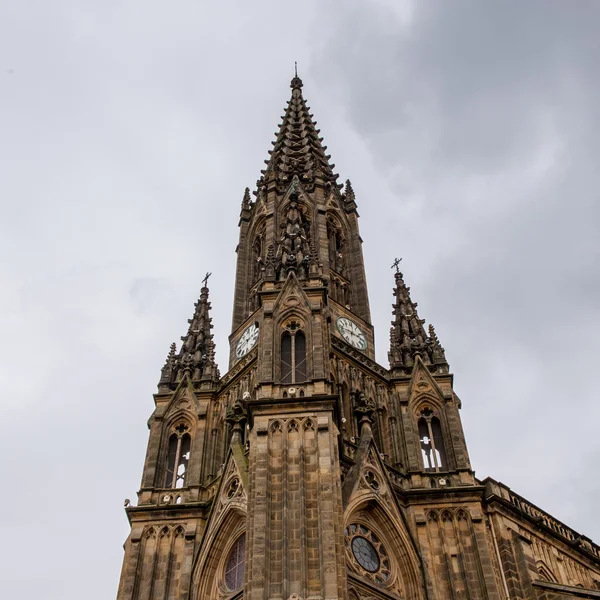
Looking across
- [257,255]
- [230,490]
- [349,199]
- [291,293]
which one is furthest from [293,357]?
[349,199]

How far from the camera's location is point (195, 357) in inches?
1582

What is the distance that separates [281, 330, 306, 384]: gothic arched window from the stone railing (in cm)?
848

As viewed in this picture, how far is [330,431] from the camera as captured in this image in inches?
1123

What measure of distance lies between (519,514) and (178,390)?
14400 mm

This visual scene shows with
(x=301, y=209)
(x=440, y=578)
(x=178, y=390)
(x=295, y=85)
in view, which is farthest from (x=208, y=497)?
(x=295, y=85)

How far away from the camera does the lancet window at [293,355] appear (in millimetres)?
31625

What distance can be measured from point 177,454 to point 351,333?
32.7ft

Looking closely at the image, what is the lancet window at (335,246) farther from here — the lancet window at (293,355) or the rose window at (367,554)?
the rose window at (367,554)

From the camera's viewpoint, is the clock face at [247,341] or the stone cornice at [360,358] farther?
the clock face at [247,341]

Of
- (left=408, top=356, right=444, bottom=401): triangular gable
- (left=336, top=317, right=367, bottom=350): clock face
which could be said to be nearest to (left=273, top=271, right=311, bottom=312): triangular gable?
(left=336, top=317, right=367, bottom=350): clock face

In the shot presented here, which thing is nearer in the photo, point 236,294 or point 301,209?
point 236,294

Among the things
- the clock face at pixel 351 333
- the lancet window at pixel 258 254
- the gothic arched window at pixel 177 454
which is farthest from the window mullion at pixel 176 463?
the lancet window at pixel 258 254

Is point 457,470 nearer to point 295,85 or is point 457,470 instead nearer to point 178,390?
point 178,390

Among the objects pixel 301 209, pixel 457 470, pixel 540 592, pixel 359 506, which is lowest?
pixel 540 592
